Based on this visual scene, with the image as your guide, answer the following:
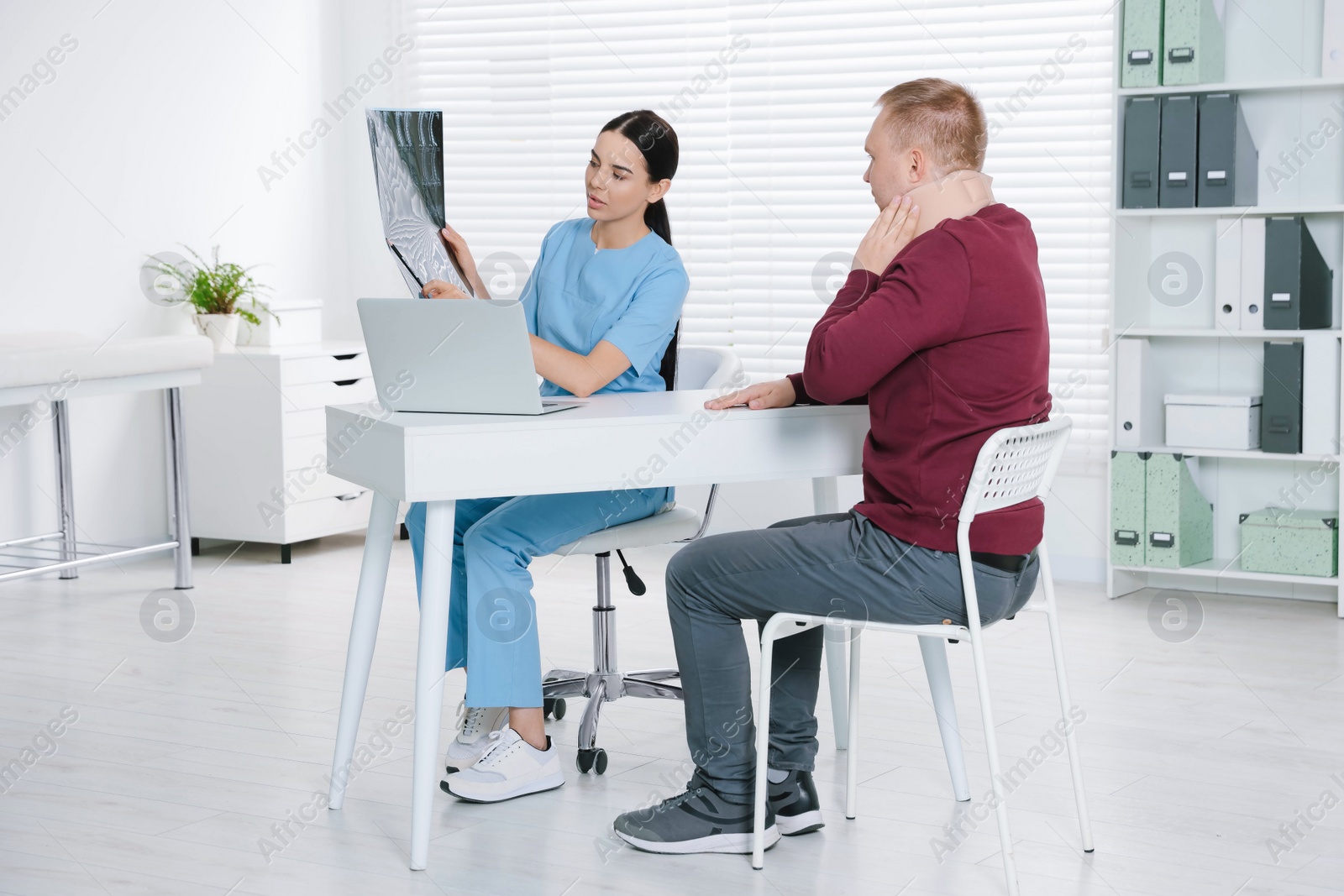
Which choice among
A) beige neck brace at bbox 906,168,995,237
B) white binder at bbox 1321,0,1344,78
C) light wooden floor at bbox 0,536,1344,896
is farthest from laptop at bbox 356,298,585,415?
white binder at bbox 1321,0,1344,78

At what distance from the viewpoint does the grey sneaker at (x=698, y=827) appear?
87.2 inches

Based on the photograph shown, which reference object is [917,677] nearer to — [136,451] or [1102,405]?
[1102,405]

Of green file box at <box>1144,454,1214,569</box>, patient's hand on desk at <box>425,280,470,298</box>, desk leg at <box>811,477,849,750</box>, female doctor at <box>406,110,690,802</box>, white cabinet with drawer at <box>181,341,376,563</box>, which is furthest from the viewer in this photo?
white cabinet with drawer at <box>181,341,376,563</box>

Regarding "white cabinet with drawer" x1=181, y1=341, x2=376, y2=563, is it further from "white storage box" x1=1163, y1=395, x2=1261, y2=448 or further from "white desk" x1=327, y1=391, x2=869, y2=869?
"white storage box" x1=1163, y1=395, x2=1261, y2=448

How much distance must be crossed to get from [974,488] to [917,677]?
1.36 meters

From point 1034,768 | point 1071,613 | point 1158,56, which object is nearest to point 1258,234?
point 1158,56

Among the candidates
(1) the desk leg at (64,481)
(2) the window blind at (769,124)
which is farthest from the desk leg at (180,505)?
(2) the window blind at (769,124)

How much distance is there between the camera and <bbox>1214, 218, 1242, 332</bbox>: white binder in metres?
3.87

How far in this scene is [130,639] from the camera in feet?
11.8

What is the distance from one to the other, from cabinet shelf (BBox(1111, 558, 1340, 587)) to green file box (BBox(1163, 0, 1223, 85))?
1287 millimetres

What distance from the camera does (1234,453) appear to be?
3855mm

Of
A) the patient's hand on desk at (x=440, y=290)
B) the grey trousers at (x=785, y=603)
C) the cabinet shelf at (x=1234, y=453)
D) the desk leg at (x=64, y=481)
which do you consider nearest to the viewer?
the grey trousers at (x=785, y=603)

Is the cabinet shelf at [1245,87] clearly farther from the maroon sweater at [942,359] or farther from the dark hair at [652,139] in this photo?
the maroon sweater at [942,359]

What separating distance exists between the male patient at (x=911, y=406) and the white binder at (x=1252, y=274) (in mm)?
1997
